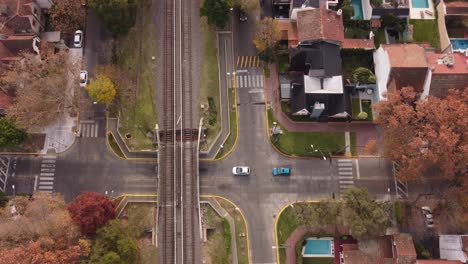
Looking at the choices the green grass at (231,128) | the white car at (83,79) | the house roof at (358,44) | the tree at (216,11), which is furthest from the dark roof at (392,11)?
the white car at (83,79)

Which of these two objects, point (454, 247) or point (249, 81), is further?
point (249, 81)

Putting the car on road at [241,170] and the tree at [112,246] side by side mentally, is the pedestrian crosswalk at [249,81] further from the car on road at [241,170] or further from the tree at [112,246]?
the tree at [112,246]

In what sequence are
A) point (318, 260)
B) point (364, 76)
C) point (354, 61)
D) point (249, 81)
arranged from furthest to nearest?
point (354, 61), point (249, 81), point (364, 76), point (318, 260)

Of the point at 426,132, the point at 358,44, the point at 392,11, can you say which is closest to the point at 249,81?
the point at 358,44

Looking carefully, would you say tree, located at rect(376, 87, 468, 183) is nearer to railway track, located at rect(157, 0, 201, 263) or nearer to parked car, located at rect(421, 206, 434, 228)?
parked car, located at rect(421, 206, 434, 228)

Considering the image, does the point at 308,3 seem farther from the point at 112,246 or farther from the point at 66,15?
the point at 112,246

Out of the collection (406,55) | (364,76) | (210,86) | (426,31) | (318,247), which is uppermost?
(426,31)
